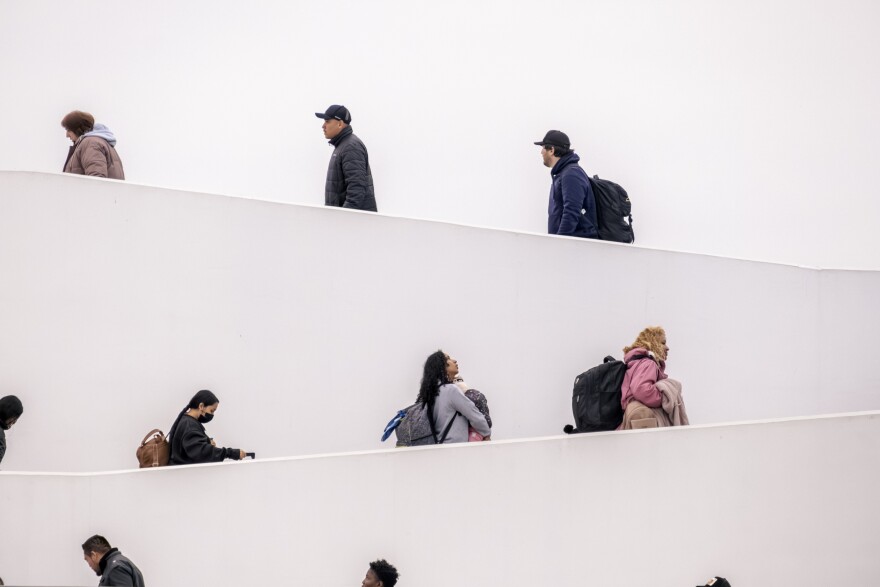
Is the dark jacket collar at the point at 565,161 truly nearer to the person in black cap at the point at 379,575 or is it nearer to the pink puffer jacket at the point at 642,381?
the pink puffer jacket at the point at 642,381

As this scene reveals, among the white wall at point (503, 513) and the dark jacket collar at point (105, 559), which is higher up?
the white wall at point (503, 513)

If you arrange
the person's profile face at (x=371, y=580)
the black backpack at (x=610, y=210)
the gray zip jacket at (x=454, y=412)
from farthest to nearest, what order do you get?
1. the black backpack at (x=610, y=210)
2. the gray zip jacket at (x=454, y=412)
3. the person's profile face at (x=371, y=580)

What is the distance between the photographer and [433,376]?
868 centimetres

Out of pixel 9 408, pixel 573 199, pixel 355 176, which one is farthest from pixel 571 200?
pixel 9 408

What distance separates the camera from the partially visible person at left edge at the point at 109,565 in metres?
7.52

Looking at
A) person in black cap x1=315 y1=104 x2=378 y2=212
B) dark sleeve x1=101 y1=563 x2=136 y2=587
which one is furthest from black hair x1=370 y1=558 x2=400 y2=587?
person in black cap x1=315 y1=104 x2=378 y2=212

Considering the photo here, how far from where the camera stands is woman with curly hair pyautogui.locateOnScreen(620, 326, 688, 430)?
8875mm

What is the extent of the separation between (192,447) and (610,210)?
393 cm

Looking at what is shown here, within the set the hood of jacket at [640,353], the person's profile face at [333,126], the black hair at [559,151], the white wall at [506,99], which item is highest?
the white wall at [506,99]

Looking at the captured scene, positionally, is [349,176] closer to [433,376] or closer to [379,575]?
[433,376]

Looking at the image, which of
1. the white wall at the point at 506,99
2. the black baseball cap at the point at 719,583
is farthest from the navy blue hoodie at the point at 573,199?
the white wall at the point at 506,99

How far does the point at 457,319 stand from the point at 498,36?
16.8 feet

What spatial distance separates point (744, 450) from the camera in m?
9.16

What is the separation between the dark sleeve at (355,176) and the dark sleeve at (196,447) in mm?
2382
